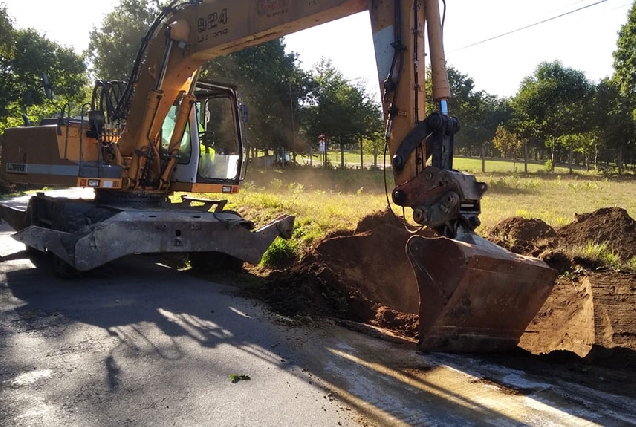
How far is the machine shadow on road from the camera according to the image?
4.38 metres

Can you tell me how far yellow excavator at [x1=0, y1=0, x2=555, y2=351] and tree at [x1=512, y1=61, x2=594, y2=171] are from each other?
36520 millimetres

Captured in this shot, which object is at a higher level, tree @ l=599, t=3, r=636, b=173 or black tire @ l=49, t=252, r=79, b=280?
tree @ l=599, t=3, r=636, b=173

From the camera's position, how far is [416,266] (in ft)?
18.2

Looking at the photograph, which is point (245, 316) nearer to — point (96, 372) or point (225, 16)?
point (96, 372)

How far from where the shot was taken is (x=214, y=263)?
9211mm

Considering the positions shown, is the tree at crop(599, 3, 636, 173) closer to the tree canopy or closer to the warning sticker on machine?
the tree canopy

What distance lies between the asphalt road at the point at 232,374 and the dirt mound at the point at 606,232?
4530 mm

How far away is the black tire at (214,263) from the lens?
9180mm

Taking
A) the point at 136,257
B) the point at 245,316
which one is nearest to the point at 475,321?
the point at 245,316

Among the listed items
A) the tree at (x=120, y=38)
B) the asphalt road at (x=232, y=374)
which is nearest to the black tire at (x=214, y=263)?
the asphalt road at (x=232, y=374)

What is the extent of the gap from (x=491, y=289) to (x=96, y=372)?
361cm

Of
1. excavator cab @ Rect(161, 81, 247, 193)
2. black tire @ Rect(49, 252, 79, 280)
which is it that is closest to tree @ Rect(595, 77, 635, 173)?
excavator cab @ Rect(161, 81, 247, 193)

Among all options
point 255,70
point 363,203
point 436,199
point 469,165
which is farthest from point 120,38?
point 436,199

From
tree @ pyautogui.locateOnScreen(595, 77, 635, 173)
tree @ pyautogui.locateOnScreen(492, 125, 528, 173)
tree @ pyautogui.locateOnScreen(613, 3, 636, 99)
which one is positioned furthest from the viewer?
tree @ pyautogui.locateOnScreen(492, 125, 528, 173)
